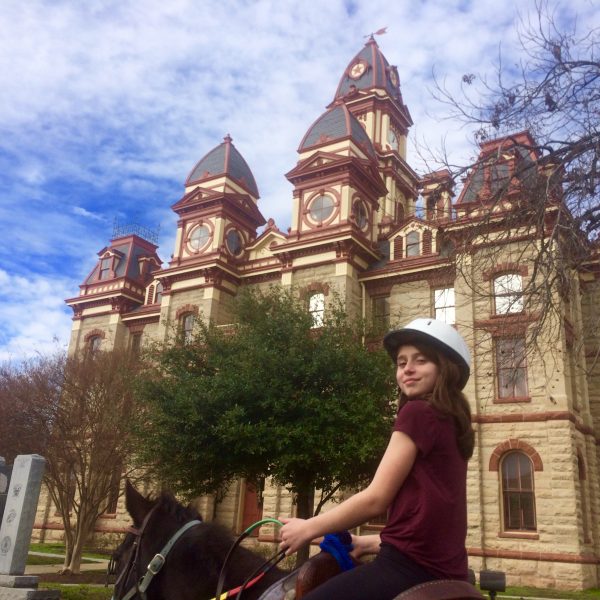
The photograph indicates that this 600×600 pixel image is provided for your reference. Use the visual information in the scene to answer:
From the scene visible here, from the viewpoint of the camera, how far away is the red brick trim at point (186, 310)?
102 ft

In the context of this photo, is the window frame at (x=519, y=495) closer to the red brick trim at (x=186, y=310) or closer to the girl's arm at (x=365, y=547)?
the red brick trim at (x=186, y=310)

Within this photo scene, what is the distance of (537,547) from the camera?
2072cm

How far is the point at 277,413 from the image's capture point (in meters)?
17.5

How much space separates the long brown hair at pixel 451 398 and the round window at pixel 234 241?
30.1 meters

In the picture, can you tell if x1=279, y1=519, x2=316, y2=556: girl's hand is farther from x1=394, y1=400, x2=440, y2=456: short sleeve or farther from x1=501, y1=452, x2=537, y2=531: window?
x1=501, y1=452, x2=537, y2=531: window

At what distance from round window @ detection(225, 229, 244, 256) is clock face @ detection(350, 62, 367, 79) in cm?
1801

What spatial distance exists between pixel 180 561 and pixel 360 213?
27028 mm

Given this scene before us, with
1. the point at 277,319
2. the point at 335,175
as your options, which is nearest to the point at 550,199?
the point at 277,319

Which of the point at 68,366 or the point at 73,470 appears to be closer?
the point at 73,470

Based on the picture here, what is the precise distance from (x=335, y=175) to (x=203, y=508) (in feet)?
53.3

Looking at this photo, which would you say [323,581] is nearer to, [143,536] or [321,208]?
[143,536]

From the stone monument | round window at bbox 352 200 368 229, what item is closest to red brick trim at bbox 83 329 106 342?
round window at bbox 352 200 368 229

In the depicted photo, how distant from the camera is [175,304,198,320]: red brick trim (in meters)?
31.2

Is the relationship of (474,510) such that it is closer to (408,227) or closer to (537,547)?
(537,547)
